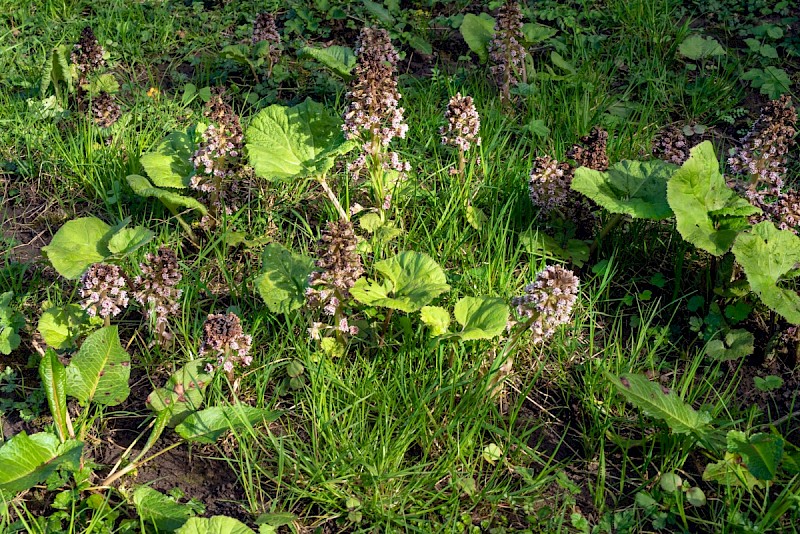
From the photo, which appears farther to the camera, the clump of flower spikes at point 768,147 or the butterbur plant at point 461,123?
the butterbur plant at point 461,123

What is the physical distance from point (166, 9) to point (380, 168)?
Answer: 2.75 m

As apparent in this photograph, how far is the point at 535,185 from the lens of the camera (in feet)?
12.4

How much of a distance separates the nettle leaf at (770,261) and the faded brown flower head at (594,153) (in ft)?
2.37

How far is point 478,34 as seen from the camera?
16.0ft

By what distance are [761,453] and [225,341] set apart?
1960mm

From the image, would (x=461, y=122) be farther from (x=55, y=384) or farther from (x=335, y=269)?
(x=55, y=384)

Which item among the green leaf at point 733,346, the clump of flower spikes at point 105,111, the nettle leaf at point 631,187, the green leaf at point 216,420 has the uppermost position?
the nettle leaf at point 631,187

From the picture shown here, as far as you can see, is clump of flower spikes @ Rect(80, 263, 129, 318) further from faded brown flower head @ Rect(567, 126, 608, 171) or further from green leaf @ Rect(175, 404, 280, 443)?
faded brown flower head @ Rect(567, 126, 608, 171)

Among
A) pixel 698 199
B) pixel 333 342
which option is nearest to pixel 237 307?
pixel 333 342

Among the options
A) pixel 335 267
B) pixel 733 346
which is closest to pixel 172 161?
pixel 335 267

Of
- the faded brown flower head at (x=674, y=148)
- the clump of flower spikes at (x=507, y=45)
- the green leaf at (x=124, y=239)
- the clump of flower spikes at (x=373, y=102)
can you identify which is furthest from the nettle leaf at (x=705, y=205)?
the green leaf at (x=124, y=239)

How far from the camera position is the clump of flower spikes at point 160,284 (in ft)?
10.6

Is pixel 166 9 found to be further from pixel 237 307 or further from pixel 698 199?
pixel 698 199

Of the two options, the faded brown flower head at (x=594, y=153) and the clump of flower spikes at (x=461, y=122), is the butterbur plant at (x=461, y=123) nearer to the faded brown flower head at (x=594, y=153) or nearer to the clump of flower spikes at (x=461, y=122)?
the clump of flower spikes at (x=461, y=122)
